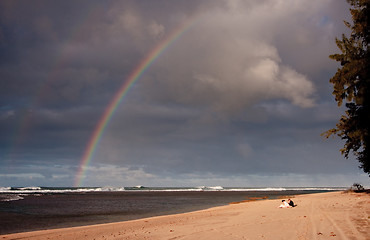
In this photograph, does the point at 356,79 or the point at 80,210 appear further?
the point at 80,210

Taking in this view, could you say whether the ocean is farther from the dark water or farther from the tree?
the tree

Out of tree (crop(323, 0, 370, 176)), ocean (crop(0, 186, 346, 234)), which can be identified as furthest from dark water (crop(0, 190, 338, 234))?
tree (crop(323, 0, 370, 176))

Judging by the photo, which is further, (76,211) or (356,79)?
(76,211)

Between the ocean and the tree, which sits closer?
the tree

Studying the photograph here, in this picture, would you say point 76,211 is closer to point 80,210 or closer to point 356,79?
point 80,210

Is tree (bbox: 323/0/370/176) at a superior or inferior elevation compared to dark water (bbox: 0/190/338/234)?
superior

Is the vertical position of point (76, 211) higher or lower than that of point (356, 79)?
lower

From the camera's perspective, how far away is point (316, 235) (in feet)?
50.8

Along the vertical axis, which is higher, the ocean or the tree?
the tree

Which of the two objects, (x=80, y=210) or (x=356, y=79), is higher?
(x=356, y=79)

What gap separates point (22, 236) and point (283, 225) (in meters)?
17.1

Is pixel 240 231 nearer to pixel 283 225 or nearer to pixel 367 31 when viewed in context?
pixel 283 225

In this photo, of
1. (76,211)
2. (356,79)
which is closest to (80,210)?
(76,211)

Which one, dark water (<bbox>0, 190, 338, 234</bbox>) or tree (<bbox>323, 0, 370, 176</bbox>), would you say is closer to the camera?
tree (<bbox>323, 0, 370, 176</bbox>)
